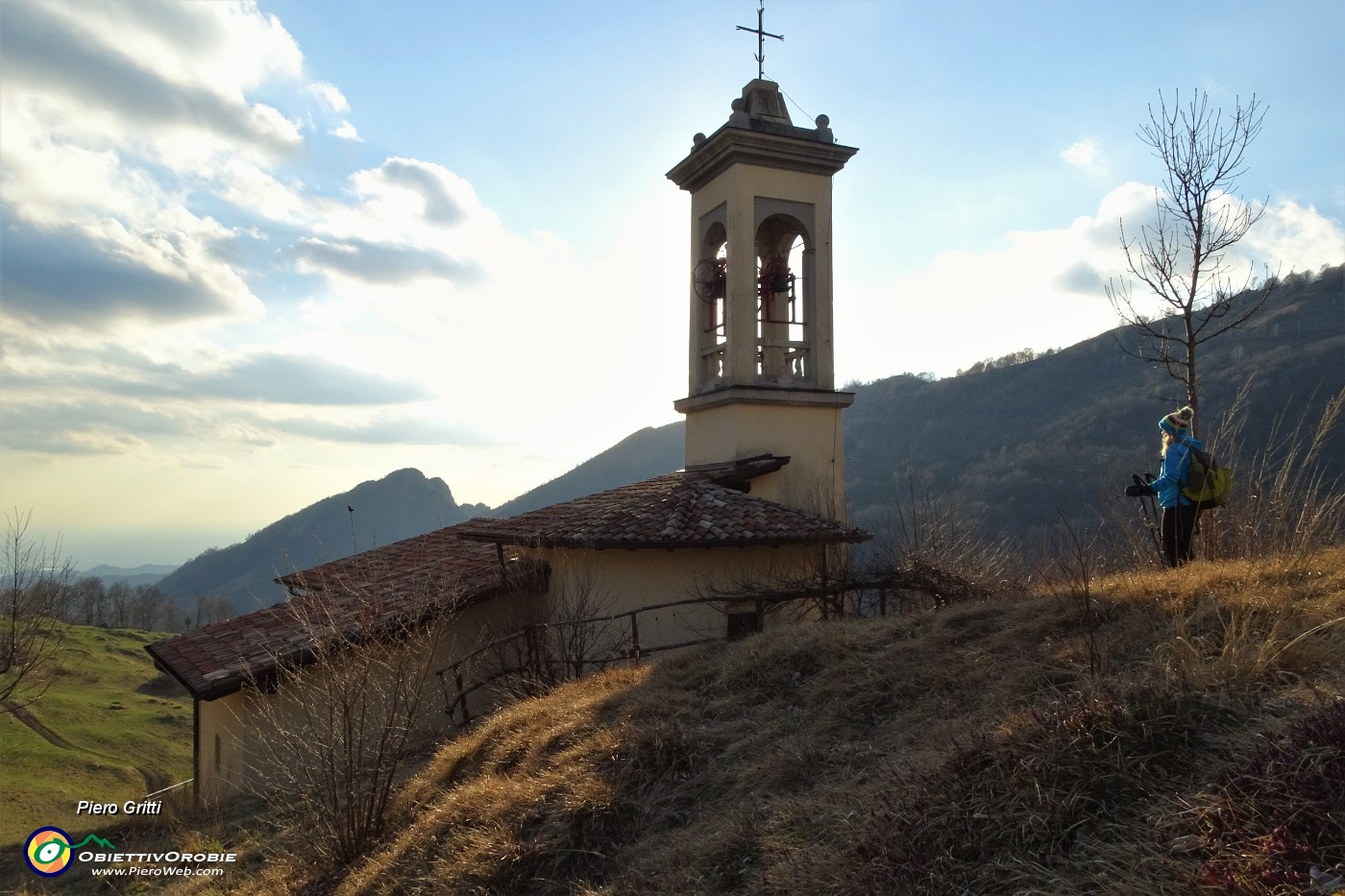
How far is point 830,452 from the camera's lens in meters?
14.1

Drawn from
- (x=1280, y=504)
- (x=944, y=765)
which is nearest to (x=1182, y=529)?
(x=1280, y=504)

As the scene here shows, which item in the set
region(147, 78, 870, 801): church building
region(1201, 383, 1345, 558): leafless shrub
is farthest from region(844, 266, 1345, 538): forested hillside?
region(1201, 383, 1345, 558): leafless shrub

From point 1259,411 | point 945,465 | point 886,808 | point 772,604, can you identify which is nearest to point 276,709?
point 772,604

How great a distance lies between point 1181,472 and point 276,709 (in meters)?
10.6

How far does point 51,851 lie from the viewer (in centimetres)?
1046

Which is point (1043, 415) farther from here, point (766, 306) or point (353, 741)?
point (353, 741)

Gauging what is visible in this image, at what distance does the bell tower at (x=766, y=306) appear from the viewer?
1368 cm

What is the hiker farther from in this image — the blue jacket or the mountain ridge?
the mountain ridge

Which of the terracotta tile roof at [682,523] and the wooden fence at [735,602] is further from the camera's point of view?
the terracotta tile roof at [682,523]

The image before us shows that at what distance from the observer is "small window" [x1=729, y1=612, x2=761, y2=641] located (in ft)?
32.6

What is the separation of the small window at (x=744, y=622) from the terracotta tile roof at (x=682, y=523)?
0.83 meters

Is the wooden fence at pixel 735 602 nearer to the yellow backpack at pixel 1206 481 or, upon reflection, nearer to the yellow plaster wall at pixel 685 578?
the yellow plaster wall at pixel 685 578

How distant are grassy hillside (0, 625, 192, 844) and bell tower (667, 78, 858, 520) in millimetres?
14019

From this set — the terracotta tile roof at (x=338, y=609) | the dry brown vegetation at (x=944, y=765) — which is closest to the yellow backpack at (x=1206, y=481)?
the dry brown vegetation at (x=944, y=765)
